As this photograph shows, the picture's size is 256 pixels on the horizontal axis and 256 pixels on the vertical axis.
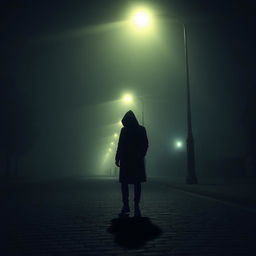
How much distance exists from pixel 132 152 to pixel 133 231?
218 centimetres

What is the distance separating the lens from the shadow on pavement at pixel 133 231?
5906mm

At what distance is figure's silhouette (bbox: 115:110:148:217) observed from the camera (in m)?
8.47

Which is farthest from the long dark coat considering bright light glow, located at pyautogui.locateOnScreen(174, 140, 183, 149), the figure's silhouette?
bright light glow, located at pyautogui.locateOnScreen(174, 140, 183, 149)

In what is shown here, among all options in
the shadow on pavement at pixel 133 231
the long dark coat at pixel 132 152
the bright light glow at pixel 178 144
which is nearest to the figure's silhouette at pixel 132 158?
the long dark coat at pixel 132 152

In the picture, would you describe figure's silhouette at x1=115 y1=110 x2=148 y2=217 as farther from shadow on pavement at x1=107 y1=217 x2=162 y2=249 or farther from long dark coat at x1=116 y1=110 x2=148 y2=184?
shadow on pavement at x1=107 y1=217 x2=162 y2=249

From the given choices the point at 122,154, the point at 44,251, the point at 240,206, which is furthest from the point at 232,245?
the point at 240,206

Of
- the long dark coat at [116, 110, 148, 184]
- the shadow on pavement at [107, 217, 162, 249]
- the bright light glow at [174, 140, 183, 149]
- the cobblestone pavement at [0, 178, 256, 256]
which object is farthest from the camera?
the bright light glow at [174, 140, 183, 149]

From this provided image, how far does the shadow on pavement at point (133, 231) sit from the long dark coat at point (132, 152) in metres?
0.83

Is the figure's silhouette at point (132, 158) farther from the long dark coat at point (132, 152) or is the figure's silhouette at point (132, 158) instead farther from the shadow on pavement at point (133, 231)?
the shadow on pavement at point (133, 231)

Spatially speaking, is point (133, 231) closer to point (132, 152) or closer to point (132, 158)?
point (132, 158)

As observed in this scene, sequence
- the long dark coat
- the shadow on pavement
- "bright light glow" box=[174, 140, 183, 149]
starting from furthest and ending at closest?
"bright light glow" box=[174, 140, 183, 149] → the long dark coat → the shadow on pavement

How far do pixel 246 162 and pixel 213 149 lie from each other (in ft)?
34.1

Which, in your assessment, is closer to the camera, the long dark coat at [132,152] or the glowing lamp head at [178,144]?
the long dark coat at [132,152]

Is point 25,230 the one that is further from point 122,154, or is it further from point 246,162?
point 246,162
